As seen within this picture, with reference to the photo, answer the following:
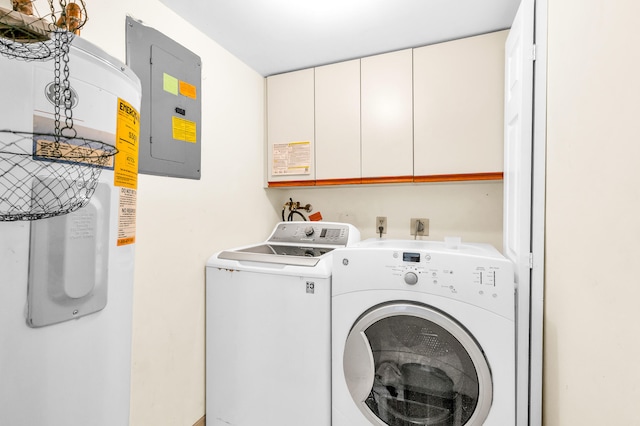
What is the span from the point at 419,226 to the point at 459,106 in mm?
794

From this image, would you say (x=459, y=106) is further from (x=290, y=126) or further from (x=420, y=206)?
(x=290, y=126)

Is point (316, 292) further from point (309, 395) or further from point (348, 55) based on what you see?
point (348, 55)

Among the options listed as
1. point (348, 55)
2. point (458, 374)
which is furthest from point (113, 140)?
point (348, 55)

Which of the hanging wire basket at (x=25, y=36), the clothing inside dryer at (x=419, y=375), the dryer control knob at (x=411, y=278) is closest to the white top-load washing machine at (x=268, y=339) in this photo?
the clothing inside dryer at (x=419, y=375)

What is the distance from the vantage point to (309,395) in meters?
1.37

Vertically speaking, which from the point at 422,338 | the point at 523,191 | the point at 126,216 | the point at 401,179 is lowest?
the point at 422,338

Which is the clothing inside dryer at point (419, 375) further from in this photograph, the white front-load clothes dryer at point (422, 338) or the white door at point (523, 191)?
the white door at point (523, 191)

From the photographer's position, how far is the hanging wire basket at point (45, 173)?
551 mm

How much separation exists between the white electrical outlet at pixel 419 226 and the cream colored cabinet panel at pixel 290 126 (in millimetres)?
772

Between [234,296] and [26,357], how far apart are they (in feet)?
3.19

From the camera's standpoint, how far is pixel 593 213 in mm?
745

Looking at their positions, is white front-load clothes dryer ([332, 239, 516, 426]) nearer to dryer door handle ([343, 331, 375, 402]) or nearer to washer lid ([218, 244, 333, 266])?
dryer door handle ([343, 331, 375, 402])

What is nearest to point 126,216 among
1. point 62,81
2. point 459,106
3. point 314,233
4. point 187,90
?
point 62,81

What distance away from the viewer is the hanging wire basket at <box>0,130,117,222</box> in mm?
551
